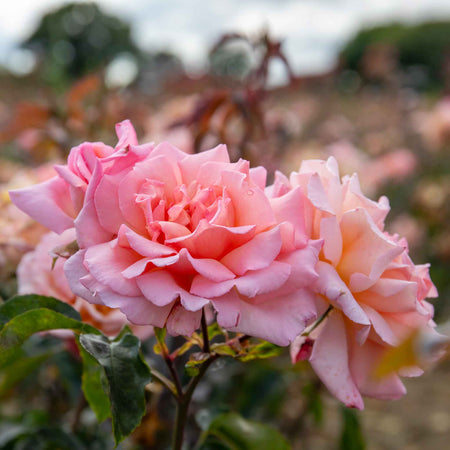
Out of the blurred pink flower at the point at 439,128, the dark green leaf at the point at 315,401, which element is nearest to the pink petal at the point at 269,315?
the dark green leaf at the point at 315,401

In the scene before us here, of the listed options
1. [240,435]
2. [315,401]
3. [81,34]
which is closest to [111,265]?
[240,435]

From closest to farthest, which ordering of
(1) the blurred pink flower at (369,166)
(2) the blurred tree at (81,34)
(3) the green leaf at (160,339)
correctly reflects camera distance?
(3) the green leaf at (160,339) < (1) the blurred pink flower at (369,166) < (2) the blurred tree at (81,34)

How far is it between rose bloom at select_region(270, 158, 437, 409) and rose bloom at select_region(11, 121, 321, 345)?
0.02 metres

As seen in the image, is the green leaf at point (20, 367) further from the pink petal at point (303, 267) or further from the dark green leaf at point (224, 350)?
the pink petal at point (303, 267)

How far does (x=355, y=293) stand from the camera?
1.31 ft

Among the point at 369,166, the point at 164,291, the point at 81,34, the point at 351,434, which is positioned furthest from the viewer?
the point at 81,34

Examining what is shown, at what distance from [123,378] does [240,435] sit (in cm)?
23

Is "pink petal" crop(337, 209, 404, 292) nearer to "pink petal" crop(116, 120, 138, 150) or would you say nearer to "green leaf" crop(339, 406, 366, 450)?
"pink petal" crop(116, 120, 138, 150)

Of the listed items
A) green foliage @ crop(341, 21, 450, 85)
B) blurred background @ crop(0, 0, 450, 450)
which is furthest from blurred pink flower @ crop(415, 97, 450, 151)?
green foliage @ crop(341, 21, 450, 85)

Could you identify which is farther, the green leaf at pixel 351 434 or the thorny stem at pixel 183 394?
the green leaf at pixel 351 434

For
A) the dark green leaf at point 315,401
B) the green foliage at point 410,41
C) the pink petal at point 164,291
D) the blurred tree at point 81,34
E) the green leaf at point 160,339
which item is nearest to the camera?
the pink petal at point 164,291

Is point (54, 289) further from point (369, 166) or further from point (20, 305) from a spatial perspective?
point (369, 166)

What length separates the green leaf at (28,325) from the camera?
0.41 m

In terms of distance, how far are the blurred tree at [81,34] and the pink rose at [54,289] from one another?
11.8 m
